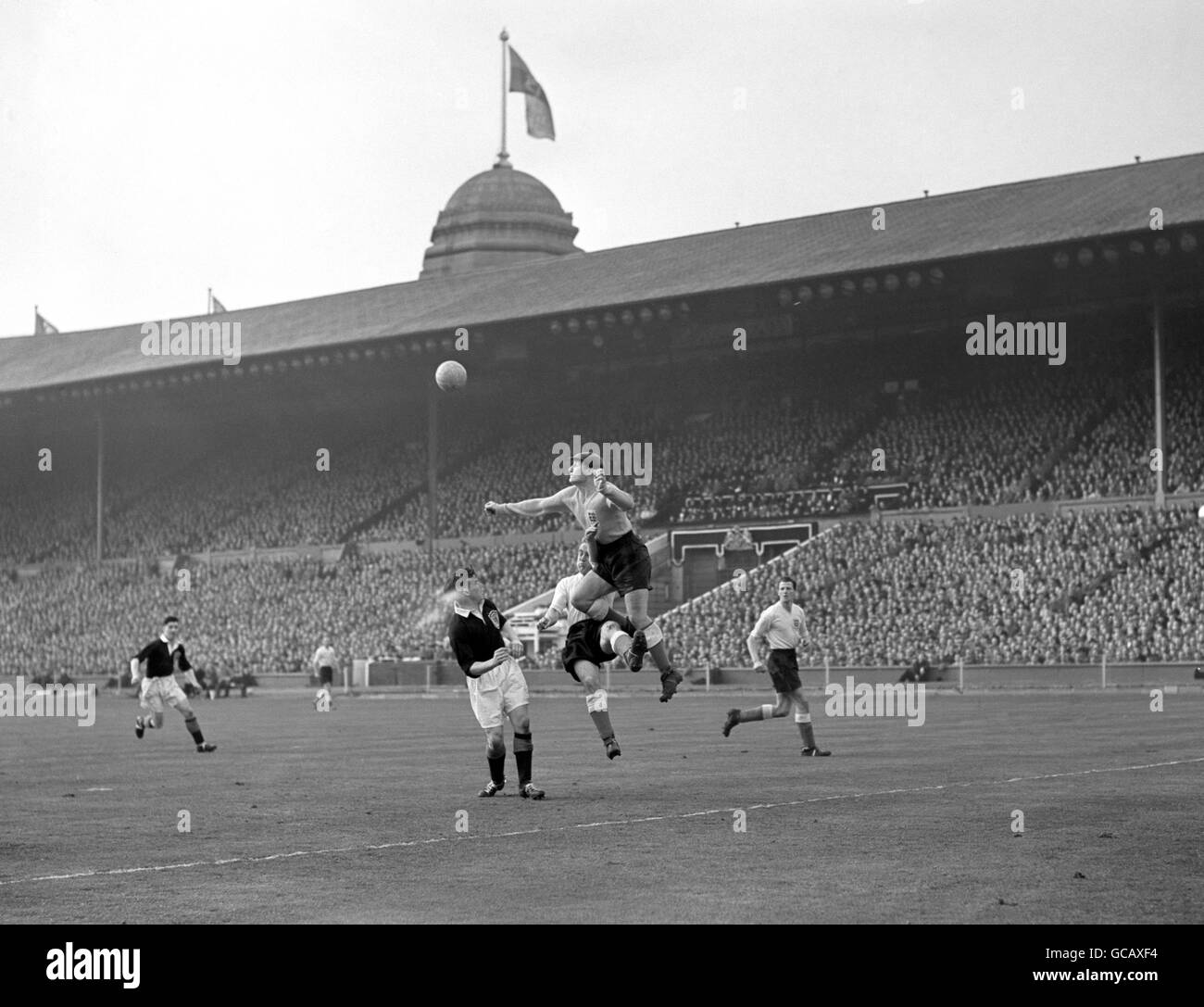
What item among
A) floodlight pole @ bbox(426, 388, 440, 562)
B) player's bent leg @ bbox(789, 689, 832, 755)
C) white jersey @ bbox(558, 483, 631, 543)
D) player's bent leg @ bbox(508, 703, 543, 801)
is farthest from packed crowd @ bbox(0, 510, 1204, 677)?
player's bent leg @ bbox(508, 703, 543, 801)

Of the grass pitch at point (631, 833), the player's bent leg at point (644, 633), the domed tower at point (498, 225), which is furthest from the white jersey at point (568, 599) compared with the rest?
the domed tower at point (498, 225)

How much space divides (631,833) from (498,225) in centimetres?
8234

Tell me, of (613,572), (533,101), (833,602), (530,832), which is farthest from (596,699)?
(533,101)

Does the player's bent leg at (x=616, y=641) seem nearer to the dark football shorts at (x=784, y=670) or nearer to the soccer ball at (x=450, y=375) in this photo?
the dark football shorts at (x=784, y=670)

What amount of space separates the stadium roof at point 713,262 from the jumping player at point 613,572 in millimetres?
29600

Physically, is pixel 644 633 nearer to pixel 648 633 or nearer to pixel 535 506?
pixel 648 633

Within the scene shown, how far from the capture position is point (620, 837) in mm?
12000

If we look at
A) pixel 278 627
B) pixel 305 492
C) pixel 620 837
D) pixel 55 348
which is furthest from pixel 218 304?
pixel 620 837

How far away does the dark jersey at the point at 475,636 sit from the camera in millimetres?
15008

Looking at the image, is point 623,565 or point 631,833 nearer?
point 631,833

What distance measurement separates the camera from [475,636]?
49.2 feet

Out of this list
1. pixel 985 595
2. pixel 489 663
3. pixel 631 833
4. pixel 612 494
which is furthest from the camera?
pixel 985 595

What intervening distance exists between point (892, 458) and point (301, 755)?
31825mm
